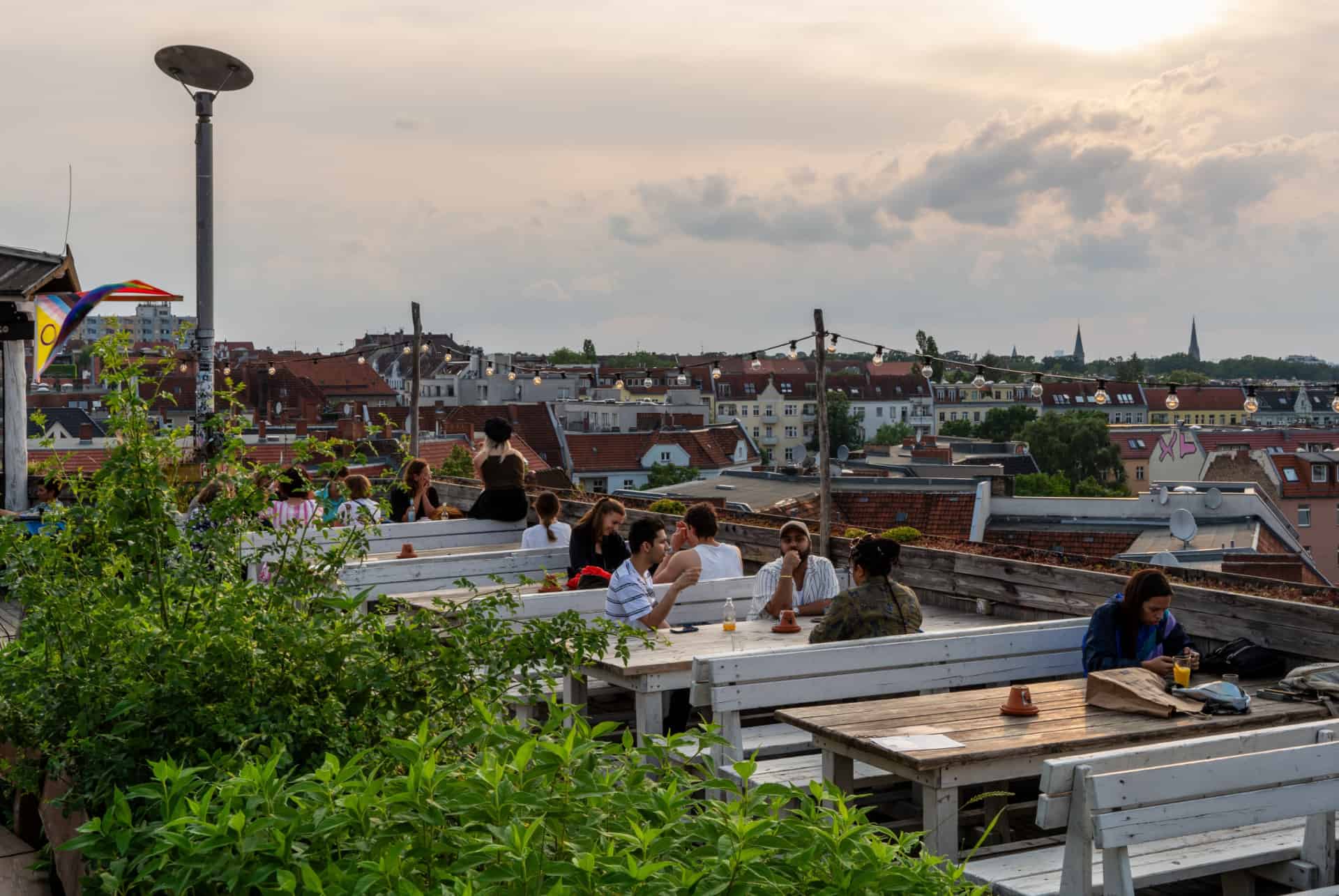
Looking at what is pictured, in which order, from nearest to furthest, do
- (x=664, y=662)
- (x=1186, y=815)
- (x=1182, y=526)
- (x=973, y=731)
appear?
1. (x=1186, y=815)
2. (x=973, y=731)
3. (x=664, y=662)
4. (x=1182, y=526)

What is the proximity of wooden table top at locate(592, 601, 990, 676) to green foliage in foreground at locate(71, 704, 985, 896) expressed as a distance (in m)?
2.63

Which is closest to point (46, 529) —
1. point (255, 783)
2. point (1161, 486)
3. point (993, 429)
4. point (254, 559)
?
point (254, 559)

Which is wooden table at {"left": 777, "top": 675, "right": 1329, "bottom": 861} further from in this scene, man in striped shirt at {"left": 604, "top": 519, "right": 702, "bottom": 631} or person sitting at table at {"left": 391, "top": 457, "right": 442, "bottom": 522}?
person sitting at table at {"left": 391, "top": 457, "right": 442, "bottom": 522}

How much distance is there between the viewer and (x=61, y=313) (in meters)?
11.9

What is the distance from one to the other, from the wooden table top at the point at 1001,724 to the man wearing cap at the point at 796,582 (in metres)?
2.12

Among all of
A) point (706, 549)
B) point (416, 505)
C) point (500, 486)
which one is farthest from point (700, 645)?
point (416, 505)

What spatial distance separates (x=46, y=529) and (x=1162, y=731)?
3.80 m

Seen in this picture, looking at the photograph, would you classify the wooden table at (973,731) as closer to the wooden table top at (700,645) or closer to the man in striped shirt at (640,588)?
the wooden table top at (700,645)

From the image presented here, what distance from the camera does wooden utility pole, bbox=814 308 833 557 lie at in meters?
11.2

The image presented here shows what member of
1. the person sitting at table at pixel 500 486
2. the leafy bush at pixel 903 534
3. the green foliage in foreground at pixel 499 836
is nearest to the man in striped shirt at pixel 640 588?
the leafy bush at pixel 903 534

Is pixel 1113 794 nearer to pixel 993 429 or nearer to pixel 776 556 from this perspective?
pixel 776 556

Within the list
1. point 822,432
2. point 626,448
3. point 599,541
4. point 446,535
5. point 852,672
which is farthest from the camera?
point 626,448

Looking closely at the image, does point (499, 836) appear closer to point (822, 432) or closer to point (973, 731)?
point (973, 731)

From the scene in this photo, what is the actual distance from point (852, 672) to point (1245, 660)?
1.94 meters
